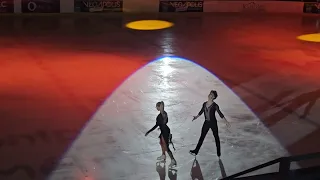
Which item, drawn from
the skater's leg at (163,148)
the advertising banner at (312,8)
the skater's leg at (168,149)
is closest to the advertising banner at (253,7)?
the advertising banner at (312,8)

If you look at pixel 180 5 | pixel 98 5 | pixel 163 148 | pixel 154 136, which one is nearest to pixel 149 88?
pixel 154 136

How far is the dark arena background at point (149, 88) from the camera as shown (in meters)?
9.90

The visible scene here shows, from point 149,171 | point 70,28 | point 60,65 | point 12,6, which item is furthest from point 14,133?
point 12,6

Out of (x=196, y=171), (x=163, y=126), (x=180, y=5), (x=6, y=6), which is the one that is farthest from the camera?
(x=180, y=5)

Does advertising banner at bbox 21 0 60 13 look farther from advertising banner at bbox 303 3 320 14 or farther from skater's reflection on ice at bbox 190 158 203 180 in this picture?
skater's reflection on ice at bbox 190 158 203 180

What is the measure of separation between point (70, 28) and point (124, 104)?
1033cm

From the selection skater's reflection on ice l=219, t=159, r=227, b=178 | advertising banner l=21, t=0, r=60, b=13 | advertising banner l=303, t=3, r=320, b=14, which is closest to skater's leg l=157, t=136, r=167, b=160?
skater's reflection on ice l=219, t=159, r=227, b=178

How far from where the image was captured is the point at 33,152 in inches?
402

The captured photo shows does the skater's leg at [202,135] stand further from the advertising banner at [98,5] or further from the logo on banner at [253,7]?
the logo on banner at [253,7]

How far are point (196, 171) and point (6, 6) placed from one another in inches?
718

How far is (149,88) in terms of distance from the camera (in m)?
15.0

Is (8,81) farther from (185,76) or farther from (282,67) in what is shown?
(282,67)

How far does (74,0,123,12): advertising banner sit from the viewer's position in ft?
86.1

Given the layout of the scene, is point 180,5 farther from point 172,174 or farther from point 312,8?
Answer: point 172,174
